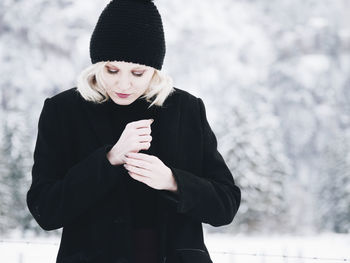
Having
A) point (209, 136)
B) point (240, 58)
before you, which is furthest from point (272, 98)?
point (209, 136)

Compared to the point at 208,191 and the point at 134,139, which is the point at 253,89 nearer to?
the point at 208,191

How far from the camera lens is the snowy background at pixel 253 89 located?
14141 mm

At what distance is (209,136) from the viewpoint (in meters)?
1.90

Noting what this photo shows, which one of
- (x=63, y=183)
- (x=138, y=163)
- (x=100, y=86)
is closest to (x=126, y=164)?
(x=138, y=163)

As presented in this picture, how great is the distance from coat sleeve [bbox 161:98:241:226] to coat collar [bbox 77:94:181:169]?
0.35 ft

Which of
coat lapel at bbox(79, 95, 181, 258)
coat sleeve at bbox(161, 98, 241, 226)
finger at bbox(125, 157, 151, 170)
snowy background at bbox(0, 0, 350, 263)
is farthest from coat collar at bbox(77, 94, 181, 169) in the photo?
snowy background at bbox(0, 0, 350, 263)

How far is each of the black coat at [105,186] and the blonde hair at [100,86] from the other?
1.4 inches

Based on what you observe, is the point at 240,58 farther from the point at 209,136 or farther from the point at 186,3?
the point at 209,136

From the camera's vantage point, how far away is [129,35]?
173 cm

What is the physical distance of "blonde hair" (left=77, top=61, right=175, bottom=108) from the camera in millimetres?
1792

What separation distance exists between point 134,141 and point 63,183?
272mm

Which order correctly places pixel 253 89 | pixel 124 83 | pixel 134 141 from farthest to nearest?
pixel 253 89 < pixel 124 83 < pixel 134 141

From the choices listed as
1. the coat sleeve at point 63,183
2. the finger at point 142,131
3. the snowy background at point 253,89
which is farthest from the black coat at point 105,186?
the snowy background at point 253,89

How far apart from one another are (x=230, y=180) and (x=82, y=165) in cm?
53
